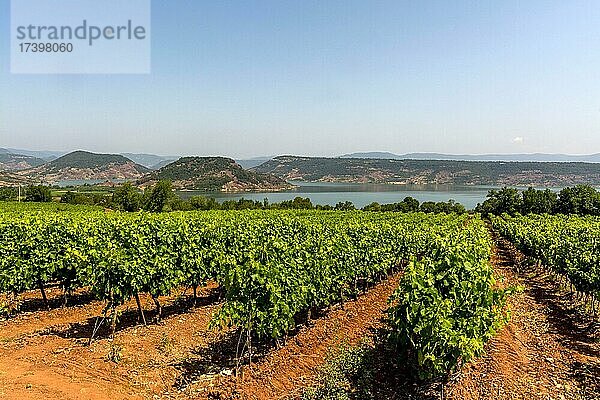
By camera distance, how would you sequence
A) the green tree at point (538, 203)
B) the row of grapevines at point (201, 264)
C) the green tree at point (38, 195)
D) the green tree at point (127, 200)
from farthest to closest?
the green tree at point (38, 195), the green tree at point (127, 200), the green tree at point (538, 203), the row of grapevines at point (201, 264)

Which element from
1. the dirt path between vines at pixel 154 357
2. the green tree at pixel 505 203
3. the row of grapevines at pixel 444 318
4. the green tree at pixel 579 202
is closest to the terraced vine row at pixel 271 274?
the row of grapevines at pixel 444 318

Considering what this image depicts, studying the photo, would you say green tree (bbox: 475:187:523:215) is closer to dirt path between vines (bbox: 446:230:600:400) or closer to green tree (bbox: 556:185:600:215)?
green tree (bbox: 556:185:600:215)

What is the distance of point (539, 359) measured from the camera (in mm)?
9719

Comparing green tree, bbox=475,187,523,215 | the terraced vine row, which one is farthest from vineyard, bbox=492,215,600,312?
green tree, bbox=475,187,523,215

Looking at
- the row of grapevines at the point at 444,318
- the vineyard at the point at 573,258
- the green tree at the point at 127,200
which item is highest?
the row of grapevines at the point at 444,318

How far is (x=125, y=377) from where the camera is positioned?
340 inches

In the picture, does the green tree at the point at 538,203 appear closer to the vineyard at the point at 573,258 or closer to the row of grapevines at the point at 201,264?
the vineyard at the point at 573,258

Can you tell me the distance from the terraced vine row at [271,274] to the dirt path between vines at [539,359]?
94cm

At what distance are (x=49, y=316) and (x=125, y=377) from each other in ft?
21.7

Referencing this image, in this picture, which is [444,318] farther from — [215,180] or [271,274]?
[215,180]

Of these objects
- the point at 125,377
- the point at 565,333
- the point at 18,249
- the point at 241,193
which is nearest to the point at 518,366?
the point at 565,333

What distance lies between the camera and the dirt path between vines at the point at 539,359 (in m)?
7.96

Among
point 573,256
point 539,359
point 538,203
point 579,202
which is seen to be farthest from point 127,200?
point 539,359

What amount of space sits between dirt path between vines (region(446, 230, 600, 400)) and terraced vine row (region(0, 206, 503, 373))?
94cm
